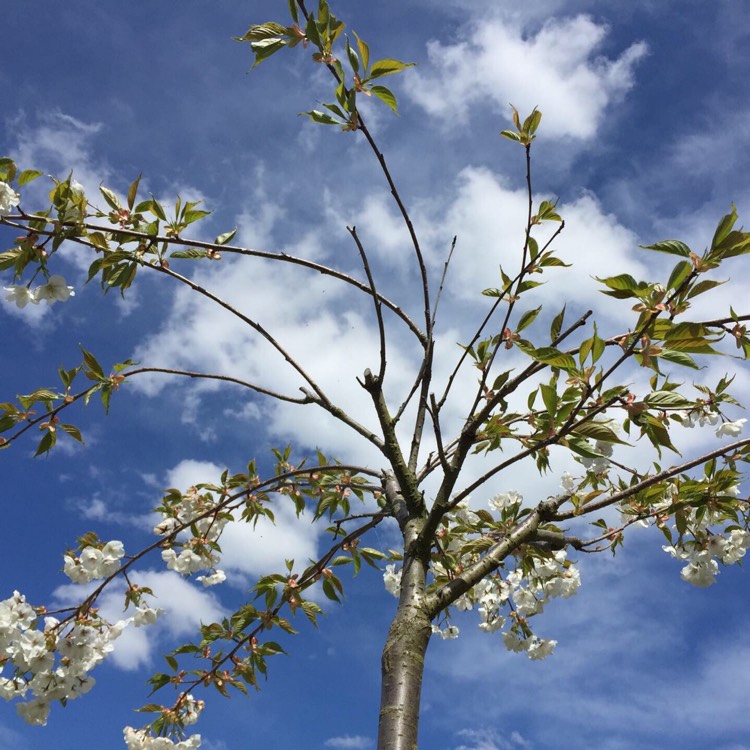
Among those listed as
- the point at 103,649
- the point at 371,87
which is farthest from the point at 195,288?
the point at 103,649

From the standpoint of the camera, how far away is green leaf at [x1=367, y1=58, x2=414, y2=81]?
1.86 metres

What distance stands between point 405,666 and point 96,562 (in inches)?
50.3

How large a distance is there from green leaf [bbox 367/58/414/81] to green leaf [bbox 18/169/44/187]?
3.40ft

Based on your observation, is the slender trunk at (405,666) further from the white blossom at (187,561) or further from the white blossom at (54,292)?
the white blossom at (54,292)

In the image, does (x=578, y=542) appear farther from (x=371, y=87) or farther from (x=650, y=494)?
(x=371, y=87)

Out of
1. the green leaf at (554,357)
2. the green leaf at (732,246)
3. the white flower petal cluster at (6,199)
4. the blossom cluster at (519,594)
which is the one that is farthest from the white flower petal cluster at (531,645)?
the white flower petal cluster at (6,199)

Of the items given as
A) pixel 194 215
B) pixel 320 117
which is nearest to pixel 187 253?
pixel 194 215

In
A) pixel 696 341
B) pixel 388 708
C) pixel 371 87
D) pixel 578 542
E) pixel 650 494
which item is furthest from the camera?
pixel 578 542

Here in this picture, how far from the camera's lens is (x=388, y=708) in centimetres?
173

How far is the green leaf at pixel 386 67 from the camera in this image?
6.09ft

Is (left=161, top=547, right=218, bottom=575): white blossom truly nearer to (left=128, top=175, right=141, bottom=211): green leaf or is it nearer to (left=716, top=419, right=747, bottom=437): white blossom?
(left=128, top=175, right=141, bottom=211): green leaf

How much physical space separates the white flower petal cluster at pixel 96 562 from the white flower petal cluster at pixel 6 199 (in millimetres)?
1215

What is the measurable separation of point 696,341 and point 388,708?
1182 millimetres

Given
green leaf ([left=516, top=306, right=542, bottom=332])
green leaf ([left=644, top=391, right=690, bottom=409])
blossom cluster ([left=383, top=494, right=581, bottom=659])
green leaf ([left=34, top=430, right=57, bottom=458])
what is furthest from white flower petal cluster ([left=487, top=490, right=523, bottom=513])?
green leaf ([left=34, top=430, right=57, bottom=458])
